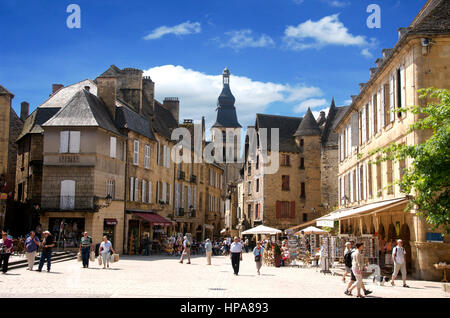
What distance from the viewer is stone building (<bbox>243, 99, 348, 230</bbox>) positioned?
47.7 m

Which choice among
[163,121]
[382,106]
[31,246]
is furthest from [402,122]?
[163,121]

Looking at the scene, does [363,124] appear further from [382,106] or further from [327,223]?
[327,223]

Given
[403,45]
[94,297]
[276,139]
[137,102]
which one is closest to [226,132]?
[276,139]

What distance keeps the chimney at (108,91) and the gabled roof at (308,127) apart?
74.8ft

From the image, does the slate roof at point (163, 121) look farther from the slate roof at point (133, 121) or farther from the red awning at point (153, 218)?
the red awning at point (153, 218)

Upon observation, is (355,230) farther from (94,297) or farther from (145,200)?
(94,297)

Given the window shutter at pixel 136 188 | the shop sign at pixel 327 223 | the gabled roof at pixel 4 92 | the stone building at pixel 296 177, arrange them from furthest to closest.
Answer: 1. the stone building at pixel 296 177
2. the window shutter at pixel 136 188
3. the gabled roof at pixel 4 92
4. the shop sign at pixel 327 223

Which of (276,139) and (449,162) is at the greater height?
(276,139)

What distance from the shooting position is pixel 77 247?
26.9 meters

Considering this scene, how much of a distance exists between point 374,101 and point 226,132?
82.0m

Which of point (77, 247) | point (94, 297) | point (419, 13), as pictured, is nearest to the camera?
point (94, 297)

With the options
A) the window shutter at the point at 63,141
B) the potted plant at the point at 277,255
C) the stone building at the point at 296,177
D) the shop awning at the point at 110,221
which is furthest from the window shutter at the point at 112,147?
the stone building at the point at 296,177

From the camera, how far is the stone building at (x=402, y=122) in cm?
1708

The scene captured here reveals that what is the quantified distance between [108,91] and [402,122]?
1847cm
